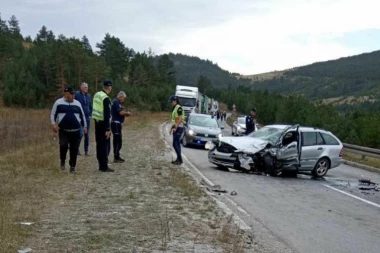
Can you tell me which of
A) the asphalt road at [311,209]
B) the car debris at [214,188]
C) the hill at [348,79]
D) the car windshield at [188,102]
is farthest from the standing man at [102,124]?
the hill at [348,79]

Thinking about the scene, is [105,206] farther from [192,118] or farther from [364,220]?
[192,118]

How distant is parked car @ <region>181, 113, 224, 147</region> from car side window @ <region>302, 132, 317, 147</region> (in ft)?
23.9

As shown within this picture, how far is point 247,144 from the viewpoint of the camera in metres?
14.3

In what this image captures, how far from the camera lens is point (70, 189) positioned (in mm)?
8797

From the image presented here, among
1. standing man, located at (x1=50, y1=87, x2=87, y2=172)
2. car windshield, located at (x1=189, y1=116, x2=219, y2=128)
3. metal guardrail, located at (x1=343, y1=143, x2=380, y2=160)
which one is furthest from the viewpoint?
car windshield, located at (x1=189, y1=116, x2=219, y2=128)

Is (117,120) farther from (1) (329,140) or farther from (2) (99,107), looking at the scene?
(1) (329,140)

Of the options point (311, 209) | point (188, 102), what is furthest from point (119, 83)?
point (311, 209)

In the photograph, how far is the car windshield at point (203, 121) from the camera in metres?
23.5

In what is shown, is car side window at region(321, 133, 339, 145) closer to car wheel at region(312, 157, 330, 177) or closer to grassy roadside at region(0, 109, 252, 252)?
car wheel at region(312, 157, 330, 177)

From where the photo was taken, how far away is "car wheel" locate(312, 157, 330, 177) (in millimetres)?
14750

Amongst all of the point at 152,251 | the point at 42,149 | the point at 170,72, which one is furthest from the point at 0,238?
the point at 170,72

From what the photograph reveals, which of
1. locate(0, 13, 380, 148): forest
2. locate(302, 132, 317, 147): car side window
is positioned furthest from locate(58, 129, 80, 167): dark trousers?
locate(0, 13, 380, 148): forest

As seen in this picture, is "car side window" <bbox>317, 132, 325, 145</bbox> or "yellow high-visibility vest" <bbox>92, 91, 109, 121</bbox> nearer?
"yellow high-visibility vest" <bbox>92, 91, 109, 121</bbox>

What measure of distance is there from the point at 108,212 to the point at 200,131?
15.4m
